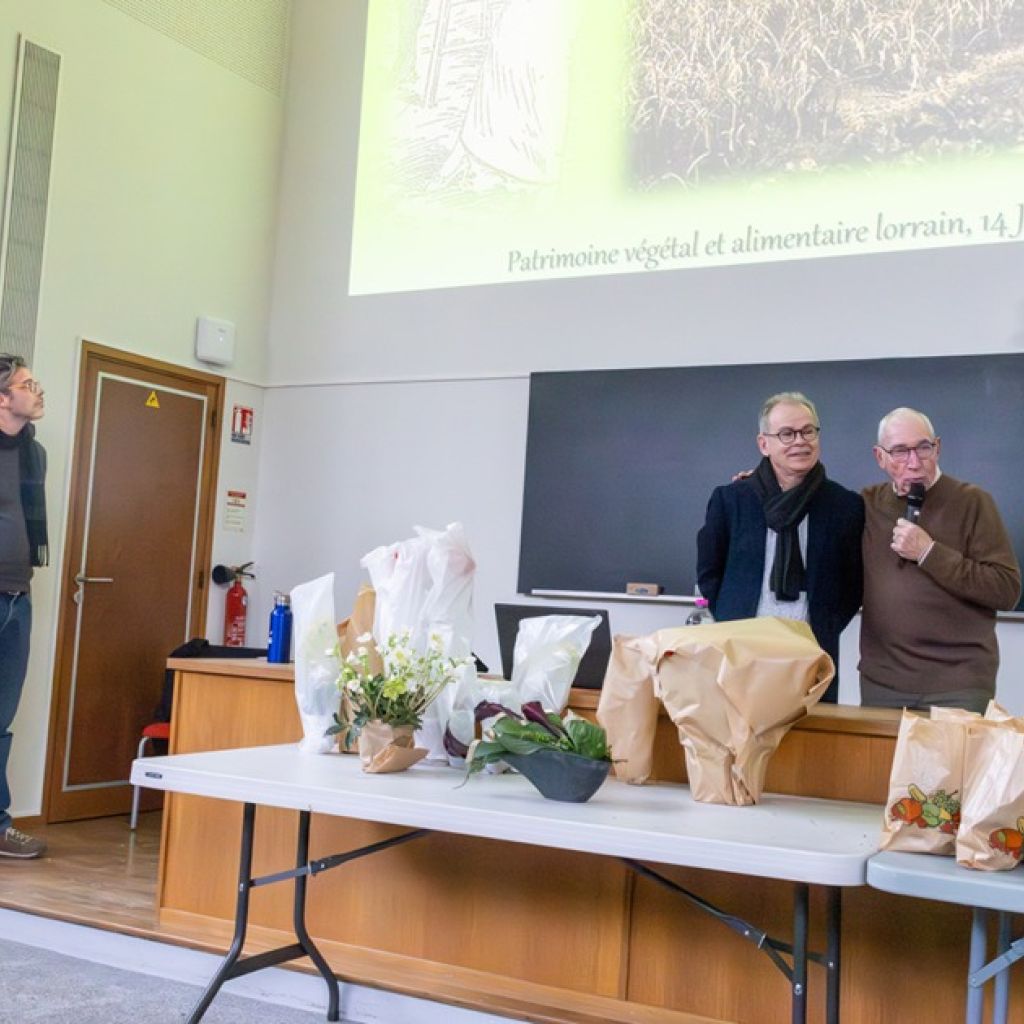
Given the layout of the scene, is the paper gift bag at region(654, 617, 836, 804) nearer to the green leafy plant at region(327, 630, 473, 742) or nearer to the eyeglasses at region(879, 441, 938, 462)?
the green leafy plant at region(327, 630, 473, 742)

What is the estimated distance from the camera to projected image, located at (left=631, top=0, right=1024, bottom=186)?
14.2 ft

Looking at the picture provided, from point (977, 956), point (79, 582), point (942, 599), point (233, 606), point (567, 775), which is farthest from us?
point (233, 606)

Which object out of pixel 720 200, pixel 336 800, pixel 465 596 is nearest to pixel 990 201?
pixel 720 200

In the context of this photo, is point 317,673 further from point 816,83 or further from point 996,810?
point 816,83

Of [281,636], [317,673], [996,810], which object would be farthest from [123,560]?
[996,810]

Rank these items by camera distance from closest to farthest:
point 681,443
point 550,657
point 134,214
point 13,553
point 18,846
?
point 550,657, point 18,846, point 13,553, point 681,443, point 134,214

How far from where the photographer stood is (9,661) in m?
A: 4.07

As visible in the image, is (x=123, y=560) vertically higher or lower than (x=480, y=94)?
lower

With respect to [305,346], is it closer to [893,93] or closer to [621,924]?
[893,93]

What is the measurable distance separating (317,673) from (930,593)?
1.32 metres

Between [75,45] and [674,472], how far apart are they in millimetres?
2762

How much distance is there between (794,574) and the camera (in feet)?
9.00

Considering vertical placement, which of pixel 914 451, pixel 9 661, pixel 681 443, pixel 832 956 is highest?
pixel 681 443

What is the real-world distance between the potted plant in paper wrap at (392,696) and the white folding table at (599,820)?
0.05 metres
